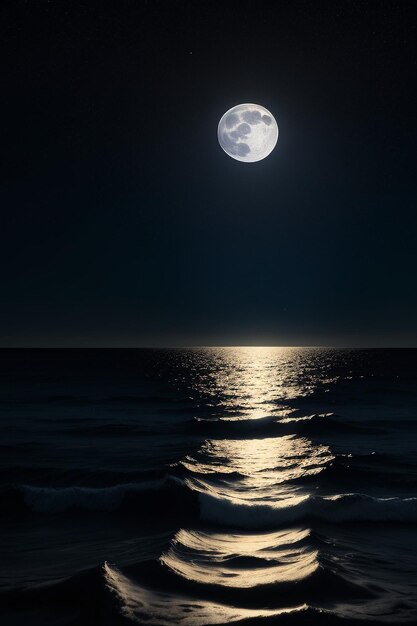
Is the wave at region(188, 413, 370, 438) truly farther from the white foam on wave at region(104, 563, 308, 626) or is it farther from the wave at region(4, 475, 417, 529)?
the white foam on wave at region(104, 563, 308, 626)

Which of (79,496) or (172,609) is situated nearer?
(172,609)

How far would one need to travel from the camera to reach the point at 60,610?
29.8 feet

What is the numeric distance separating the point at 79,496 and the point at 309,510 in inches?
311

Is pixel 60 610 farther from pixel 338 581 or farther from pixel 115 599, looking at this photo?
pixel 338 581

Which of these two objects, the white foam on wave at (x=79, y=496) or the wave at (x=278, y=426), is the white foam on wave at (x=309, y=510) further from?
the wave at (x=278, y=426)

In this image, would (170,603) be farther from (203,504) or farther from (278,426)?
(278,426)

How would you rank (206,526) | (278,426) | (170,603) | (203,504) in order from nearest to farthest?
(170,603)
(206,526)
(203,504)
(278,426)

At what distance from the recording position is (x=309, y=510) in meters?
15.9

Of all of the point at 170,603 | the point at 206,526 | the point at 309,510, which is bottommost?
the point at 206,526

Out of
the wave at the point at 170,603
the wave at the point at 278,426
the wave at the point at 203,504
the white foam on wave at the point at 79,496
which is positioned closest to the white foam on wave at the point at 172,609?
the wave at the point at 170,603

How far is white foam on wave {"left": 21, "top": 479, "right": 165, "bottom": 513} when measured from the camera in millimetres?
16962

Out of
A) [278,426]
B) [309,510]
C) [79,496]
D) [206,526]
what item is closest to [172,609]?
[206,526]

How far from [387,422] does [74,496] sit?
29.0 metres

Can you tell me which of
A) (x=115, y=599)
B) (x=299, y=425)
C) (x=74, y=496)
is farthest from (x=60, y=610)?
(x=299, y=425)
